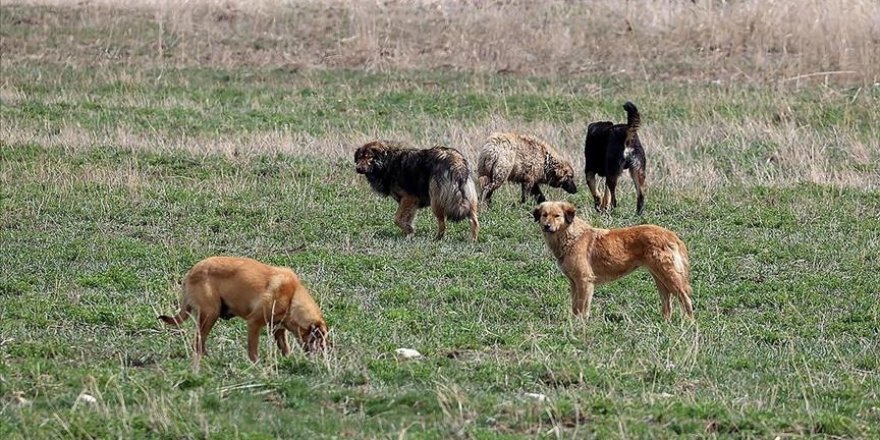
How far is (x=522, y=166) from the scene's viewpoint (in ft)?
51.9

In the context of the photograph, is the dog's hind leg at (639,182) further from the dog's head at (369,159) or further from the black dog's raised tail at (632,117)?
the dog's head at (369,159)

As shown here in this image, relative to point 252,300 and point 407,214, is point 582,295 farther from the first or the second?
point 407,214

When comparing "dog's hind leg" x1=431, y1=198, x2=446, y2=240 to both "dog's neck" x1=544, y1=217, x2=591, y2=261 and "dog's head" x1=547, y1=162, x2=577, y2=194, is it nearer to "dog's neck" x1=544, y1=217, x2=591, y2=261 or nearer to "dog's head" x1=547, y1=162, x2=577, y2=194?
"dog's head" x1=547, y1=162, x2=577, y2=194

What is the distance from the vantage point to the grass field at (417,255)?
7.29 metres

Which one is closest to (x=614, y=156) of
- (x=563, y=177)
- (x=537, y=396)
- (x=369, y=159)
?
(x=563, y=177)

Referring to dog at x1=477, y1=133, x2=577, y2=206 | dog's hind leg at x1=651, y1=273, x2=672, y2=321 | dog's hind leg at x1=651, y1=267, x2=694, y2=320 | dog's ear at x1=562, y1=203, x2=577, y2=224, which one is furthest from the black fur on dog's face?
dog's hind leg at x1=651, y1=267, x2=694, y2=320

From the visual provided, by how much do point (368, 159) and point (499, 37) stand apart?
1379 centimetres

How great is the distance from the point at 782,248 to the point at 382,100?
10.7 m

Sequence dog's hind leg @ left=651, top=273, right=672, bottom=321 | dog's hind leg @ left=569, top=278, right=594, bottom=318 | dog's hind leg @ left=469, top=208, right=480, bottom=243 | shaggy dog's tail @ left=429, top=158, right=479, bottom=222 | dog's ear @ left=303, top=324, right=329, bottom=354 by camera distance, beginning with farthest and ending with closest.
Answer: dog's hind leg @ left=469, top=208, right=480, bottom=243
shaggy dog's tail @ left=429, top=158, right=479, bottom=222
dog's hind leg @ left=651, top=273, right=672, bottom=321
dog's hind leg @ left=569, top=278, right=594, bottom=318
dog's ear @ left=303, top=324, right=329, bottom=354

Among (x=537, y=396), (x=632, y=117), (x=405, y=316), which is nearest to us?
(x=537, y=396)

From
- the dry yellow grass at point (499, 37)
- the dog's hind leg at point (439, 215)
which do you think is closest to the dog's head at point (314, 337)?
the dog's hind leg at point (439, 215)

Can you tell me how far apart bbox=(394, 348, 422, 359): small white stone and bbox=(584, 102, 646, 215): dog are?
671 cm

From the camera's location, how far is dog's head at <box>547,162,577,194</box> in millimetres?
16078

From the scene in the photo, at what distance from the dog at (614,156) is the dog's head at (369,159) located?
8.71 feet
